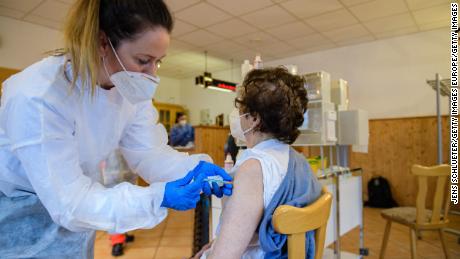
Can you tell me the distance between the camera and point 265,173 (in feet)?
2.90

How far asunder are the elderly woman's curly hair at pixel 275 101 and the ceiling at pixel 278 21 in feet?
8.21

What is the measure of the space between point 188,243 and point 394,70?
3946mm

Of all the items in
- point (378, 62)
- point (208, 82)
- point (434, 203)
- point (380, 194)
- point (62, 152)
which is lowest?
point (380, 194)

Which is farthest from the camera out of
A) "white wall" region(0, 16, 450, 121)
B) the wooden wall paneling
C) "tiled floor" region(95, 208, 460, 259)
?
the wooden wall paneling

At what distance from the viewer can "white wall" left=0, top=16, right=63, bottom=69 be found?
11.9 feet

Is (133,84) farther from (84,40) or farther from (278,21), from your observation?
(278,21)

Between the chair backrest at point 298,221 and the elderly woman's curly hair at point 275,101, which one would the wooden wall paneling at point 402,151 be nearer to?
the elderly woman's curly hair at point 275,101

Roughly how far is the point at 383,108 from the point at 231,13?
283 cm

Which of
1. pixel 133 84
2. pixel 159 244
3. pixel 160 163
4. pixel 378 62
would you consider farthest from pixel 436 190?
pixel 378 62

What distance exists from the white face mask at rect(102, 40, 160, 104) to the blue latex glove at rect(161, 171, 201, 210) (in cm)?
32

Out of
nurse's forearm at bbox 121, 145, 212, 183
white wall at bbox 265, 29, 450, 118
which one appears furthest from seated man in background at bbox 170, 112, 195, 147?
nurse's forearm at bbox 121, 145, 212, 183

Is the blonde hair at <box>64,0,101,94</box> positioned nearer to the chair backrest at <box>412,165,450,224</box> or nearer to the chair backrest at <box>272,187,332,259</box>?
the chair backrest at <box>272,187,332,259</box>

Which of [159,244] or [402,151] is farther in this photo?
[402,151]

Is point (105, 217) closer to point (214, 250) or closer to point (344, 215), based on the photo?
point (214, 250)
